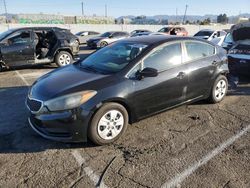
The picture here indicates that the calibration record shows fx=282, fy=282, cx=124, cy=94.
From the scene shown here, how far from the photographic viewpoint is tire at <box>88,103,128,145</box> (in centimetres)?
407

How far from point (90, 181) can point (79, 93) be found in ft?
4.17

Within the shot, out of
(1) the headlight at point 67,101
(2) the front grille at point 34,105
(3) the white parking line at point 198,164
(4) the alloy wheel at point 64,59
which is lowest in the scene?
(3) the white parking line at point 198,164

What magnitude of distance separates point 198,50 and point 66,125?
3.12 metres

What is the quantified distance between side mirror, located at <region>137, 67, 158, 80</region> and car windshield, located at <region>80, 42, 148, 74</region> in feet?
1.00

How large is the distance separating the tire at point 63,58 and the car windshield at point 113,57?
5.86 m

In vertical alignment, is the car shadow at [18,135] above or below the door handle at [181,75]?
below

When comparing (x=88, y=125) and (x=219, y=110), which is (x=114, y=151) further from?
(x=219, y=110)

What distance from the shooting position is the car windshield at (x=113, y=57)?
4.71 metres

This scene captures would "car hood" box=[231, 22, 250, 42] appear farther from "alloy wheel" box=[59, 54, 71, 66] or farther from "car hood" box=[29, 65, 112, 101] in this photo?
"alloy wheel" box=[59, 54, 71, 66]

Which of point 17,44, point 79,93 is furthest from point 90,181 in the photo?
Result: point 17,44

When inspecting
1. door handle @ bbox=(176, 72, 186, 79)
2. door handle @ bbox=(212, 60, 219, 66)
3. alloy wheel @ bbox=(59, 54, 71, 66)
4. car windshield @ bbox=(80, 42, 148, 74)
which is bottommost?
alloy wheel @ bbox=(59, 54, 71, 66)

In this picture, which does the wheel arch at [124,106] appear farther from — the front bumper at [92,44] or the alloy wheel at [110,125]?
the front bumper at [92,44]

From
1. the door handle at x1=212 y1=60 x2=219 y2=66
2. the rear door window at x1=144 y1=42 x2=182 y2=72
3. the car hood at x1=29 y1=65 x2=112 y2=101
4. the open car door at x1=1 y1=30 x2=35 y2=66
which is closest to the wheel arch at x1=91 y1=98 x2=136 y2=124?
the car hood at x1=29 y1=65 x2=112 y2=101

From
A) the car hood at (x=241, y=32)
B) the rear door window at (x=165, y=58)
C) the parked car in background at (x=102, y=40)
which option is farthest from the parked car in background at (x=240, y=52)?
the parked car in background at (x=102, y=40)
